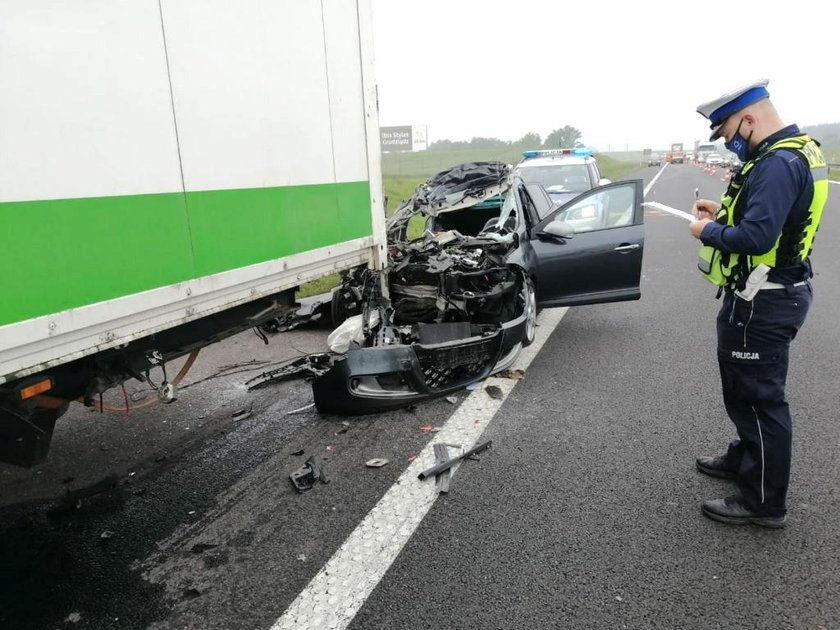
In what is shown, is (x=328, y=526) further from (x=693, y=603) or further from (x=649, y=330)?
(x=649, y=330)

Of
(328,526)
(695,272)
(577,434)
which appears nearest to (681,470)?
(577,434)

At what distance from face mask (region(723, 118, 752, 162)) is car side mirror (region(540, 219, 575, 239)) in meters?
2.34

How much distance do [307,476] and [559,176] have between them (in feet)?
31.0

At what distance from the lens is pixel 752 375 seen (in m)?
2.64

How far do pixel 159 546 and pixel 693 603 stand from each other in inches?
90.5

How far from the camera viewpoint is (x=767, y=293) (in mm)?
2566

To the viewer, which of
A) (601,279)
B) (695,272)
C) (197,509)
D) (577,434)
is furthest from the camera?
(695,272)

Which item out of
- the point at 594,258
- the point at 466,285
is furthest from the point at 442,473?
the point at 594,258

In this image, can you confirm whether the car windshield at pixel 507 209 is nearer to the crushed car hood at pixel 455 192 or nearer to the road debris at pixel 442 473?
the crushed car hood at pixel 455 192

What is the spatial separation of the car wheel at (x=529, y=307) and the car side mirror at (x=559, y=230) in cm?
46

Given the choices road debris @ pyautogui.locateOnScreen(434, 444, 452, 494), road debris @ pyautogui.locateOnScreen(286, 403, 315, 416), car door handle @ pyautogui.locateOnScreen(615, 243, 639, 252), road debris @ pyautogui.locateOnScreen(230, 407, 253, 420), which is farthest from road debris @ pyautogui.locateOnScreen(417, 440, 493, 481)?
car door handle @ pyautogui.locateOnScreen(615, 243, 639, 252)

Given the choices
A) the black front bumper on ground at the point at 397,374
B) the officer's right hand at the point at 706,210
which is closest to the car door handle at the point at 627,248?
the black front bumper on ground at the point at 397,374

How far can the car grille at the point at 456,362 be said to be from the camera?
12.8 feet

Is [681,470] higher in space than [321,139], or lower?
lower
